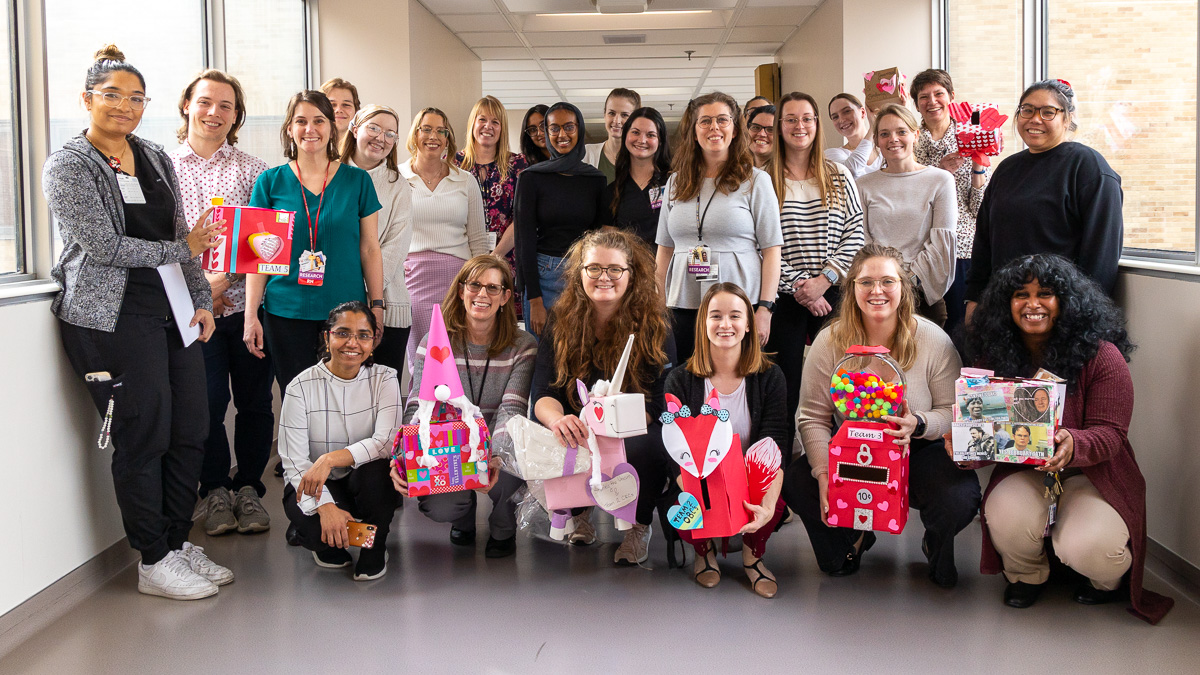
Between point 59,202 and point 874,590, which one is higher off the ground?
point 59,202

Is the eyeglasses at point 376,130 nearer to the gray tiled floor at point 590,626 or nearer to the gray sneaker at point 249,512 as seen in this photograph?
the gray sneaker at point 249,512

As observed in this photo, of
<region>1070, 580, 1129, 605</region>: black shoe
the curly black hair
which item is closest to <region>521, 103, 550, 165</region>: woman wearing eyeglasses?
the curly black hair

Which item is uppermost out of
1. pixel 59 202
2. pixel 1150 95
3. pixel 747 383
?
pixel 1150 95

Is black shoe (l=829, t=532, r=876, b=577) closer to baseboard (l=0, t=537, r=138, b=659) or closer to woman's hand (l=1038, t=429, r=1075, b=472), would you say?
woman's hand (l=1038, t=429, r=1075, b=472)

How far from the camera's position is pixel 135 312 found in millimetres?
2609

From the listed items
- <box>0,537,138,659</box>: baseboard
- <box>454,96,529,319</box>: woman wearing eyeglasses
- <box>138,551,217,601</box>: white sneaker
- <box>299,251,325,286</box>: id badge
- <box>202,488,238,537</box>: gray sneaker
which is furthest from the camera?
<box>454,96,529,319</box>: woman wearing eyeglasses

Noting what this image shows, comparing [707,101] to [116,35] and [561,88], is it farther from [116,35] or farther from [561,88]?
[561,88]

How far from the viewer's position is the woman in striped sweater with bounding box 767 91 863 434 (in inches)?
132

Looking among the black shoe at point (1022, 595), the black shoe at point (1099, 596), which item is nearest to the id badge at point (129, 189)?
the black shoe at point (1022, 595)

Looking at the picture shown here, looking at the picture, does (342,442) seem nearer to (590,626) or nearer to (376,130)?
(590,626)

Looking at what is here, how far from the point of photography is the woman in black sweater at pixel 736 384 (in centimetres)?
283

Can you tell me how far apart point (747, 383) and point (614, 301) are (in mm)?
505

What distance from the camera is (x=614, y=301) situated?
3.01 metres

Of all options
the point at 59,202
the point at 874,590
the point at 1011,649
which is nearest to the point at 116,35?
the point at 59,202
